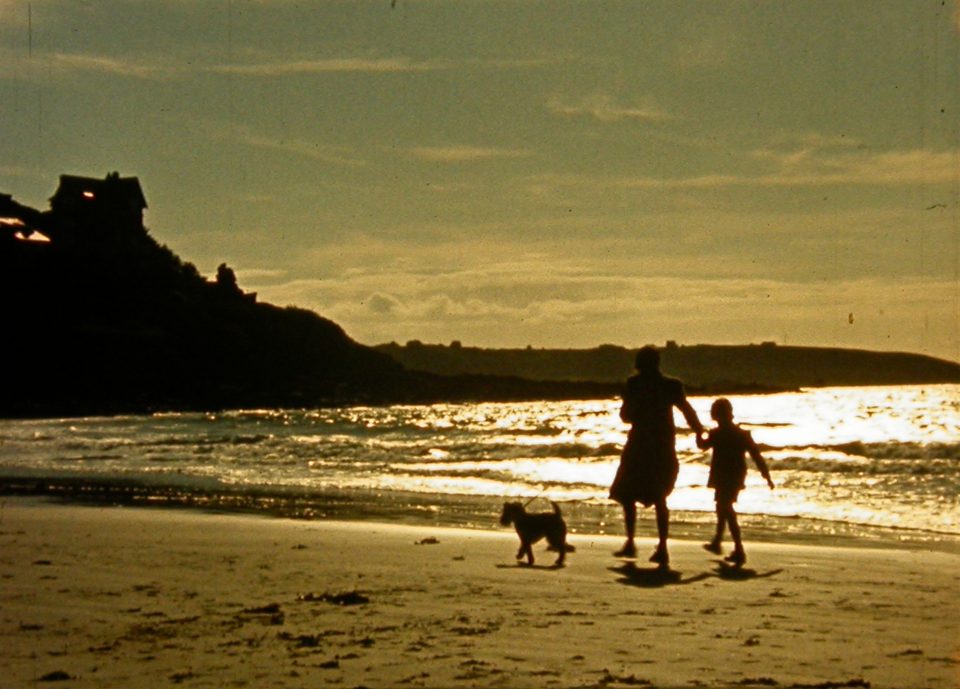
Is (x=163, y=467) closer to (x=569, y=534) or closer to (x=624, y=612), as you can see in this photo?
(x=569, y=534)

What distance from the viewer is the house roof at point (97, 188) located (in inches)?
3506

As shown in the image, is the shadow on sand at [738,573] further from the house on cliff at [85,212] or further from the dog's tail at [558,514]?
the house on cliff at [85,212]

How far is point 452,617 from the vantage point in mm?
7676

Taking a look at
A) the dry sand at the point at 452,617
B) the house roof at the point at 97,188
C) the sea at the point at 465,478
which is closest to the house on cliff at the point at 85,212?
the house roof at the point at 97,188

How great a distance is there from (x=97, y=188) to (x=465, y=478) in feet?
225

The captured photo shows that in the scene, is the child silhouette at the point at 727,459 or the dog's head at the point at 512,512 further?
the child silhouette at the point at 727,459

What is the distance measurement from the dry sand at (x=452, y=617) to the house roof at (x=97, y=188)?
265ft

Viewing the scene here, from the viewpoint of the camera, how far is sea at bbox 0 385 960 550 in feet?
55.9

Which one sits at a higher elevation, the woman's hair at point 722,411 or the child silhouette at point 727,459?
the woman's hair at point 722,411

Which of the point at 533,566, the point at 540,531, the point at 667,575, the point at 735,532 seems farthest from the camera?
the point at 735,532

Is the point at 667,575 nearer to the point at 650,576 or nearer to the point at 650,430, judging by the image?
the point at 650,576

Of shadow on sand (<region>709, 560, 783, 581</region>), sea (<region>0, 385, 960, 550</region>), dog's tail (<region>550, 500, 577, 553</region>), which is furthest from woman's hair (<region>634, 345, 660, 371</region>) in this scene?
shadow on sand (<region>709, 560, 783, 581</region>)

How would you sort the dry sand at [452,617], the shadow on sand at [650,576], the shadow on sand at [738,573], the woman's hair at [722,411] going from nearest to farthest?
the dry sand at [452,617] → the shadow on sand at [650,576] → the shadow on sand at [738,573] → the woman's hair at [722,411]

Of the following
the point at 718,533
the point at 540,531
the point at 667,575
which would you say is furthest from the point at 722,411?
the point at 667,575
